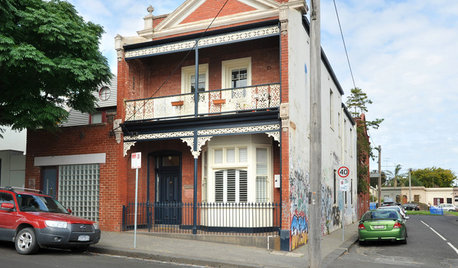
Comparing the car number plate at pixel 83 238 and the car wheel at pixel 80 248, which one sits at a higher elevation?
the car number plate at pixel 83 238

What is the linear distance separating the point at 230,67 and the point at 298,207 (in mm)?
5883

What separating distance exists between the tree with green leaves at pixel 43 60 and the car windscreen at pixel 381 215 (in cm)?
1073

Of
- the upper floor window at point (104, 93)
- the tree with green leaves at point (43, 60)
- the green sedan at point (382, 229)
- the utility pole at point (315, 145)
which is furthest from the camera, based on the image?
the upper floor window at point (104, 93)

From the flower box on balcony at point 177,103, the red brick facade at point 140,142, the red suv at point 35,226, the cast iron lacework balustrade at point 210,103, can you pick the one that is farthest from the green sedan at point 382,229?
the red suv at point 35,226

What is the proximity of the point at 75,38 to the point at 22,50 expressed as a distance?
72.2 inches

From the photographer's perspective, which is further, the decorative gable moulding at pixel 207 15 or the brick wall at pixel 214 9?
the brick wall at pixel 214 9

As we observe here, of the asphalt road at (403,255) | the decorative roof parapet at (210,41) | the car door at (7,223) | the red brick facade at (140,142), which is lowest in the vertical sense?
the asphalt road at (403,255)

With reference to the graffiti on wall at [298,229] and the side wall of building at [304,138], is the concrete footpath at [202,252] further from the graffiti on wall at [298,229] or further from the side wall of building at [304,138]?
the side wall of building at [304,138]

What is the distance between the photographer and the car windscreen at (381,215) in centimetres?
1555

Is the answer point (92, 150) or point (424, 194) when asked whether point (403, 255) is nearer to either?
point (92, 150)

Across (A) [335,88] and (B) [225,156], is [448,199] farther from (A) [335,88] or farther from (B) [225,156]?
(B) [225,156]

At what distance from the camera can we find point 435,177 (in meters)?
102

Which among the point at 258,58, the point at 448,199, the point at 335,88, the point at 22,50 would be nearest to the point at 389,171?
the point at 448,199

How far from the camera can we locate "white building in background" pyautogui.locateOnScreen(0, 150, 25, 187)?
18.3m
